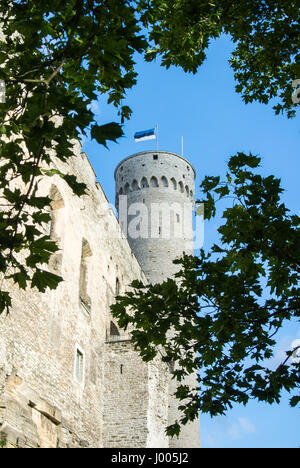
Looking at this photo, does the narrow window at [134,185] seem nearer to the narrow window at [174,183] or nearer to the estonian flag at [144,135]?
the narrow window at [174,183]

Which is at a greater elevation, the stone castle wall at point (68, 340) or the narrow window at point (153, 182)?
the narrow window at point (153, 182)

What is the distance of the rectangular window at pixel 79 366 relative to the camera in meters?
13.9

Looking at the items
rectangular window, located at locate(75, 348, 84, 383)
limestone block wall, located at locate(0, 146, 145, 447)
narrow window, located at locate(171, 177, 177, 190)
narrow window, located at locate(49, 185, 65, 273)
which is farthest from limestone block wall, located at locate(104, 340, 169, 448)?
narrow window, located at locate(171, 177, 177, 190)

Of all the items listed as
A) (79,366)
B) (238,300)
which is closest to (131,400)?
(79,366)

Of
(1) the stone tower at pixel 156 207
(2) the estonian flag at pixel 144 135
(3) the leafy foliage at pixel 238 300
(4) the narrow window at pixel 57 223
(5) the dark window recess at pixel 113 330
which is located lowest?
(3) the leafy foliage at pixel 238 300

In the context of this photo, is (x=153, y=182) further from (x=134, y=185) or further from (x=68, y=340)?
(x=68, y=340)

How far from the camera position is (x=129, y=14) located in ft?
13.9

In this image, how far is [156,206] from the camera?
27.7 meters

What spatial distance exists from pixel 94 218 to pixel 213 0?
10.6 meters

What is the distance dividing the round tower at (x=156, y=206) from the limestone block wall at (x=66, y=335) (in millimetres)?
6370

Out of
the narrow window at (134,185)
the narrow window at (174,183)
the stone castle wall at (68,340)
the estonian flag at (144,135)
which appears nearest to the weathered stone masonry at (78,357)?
the stone castle wall at (68,340)

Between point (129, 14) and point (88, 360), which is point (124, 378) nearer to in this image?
point (88, 360)

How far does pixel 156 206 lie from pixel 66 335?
14915 millimetres
